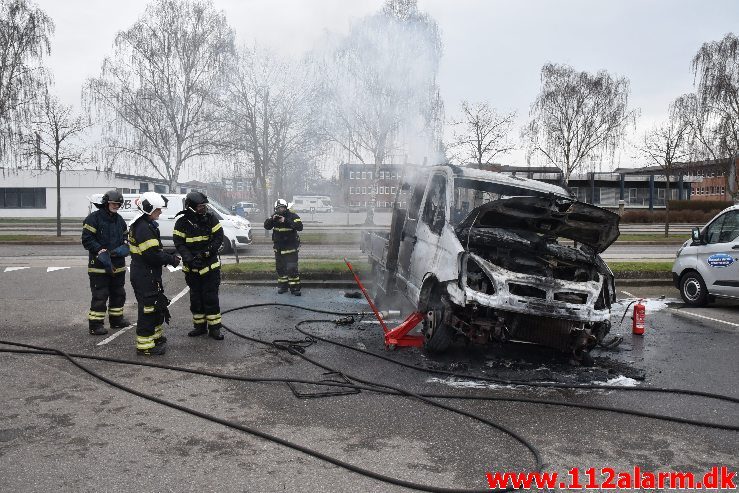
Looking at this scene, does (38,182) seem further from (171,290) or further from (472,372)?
(472,372)

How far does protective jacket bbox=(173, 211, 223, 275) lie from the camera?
273 inches

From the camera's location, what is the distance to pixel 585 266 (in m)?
6.29

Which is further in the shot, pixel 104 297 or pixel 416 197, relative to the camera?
pixel 416 197

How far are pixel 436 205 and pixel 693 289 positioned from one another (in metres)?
5.84

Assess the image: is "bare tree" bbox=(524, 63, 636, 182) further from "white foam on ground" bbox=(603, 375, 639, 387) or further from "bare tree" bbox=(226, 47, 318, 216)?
"white foam on ground" bbox=(603, 375, 639, 387)

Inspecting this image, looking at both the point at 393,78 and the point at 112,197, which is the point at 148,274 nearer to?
the point at 112,197

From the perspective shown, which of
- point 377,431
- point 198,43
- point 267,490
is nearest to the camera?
point 267,490

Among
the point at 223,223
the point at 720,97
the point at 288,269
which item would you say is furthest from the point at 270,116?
the point at 720,97

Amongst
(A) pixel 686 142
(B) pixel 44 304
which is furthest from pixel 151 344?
(A) pixel 686 142

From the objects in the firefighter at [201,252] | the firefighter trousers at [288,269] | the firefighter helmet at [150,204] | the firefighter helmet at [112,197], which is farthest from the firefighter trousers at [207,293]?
the firefighter trousers at [288,269]

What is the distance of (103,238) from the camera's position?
7332 mm

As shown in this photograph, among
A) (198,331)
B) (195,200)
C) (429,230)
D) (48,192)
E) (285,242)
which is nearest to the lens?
(429,230)

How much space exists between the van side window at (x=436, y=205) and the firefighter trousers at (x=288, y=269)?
12.2 ft

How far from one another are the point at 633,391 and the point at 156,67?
28823 millimetres
